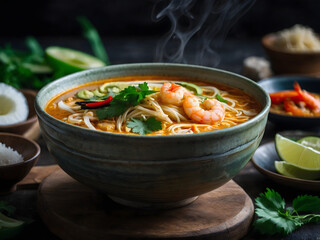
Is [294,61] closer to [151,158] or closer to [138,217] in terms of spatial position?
[138,217]

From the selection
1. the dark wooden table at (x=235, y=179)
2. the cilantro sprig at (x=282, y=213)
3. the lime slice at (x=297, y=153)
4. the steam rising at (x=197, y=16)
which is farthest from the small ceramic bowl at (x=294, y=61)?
the cilantro sprig at (x=282, y=213)

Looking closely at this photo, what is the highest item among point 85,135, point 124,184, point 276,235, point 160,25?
point 85,135

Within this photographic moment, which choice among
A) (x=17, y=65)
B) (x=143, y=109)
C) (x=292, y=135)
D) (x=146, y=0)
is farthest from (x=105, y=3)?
(x=143, y=109)

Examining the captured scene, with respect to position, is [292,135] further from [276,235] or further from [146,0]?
[146,0]

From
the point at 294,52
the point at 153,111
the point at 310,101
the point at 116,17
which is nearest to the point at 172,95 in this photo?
the point at 153,111

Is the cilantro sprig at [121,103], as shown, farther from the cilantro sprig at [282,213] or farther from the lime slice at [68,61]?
the lime slice at [68,61]

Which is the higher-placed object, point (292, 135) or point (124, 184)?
point (124, 184)
